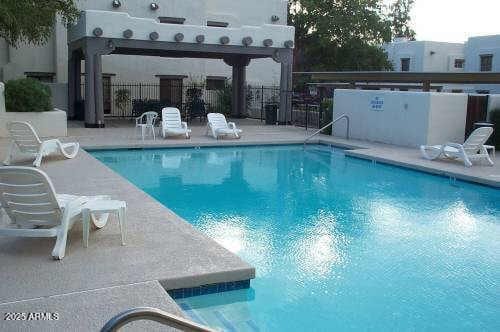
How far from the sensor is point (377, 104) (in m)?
17.6

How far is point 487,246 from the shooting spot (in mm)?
7551

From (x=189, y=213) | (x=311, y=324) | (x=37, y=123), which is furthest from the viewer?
(x=37, y=123)

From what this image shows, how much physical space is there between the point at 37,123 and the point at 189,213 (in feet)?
31.3

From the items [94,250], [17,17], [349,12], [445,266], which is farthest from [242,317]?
[349,12]

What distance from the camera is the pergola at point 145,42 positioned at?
18.8 m

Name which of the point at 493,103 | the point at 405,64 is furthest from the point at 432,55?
the point at 493,103

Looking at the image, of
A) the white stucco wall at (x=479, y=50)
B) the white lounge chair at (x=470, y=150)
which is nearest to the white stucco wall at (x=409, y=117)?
the white lounge chair at (x=470, y=150)

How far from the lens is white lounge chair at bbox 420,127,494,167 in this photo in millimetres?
13001

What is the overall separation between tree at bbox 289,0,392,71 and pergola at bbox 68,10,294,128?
14.8 m

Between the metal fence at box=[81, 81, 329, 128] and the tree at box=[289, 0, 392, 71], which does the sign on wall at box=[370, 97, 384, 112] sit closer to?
the metal fence at box=[81, 81, 329, 128]

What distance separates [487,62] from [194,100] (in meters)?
22.6

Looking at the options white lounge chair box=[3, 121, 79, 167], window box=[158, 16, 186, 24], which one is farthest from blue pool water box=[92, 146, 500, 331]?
window box=[158, 16, 186, 24]

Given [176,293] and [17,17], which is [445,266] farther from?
[17,17]

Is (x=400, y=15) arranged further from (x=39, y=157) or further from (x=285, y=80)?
(x=39, y=157)
